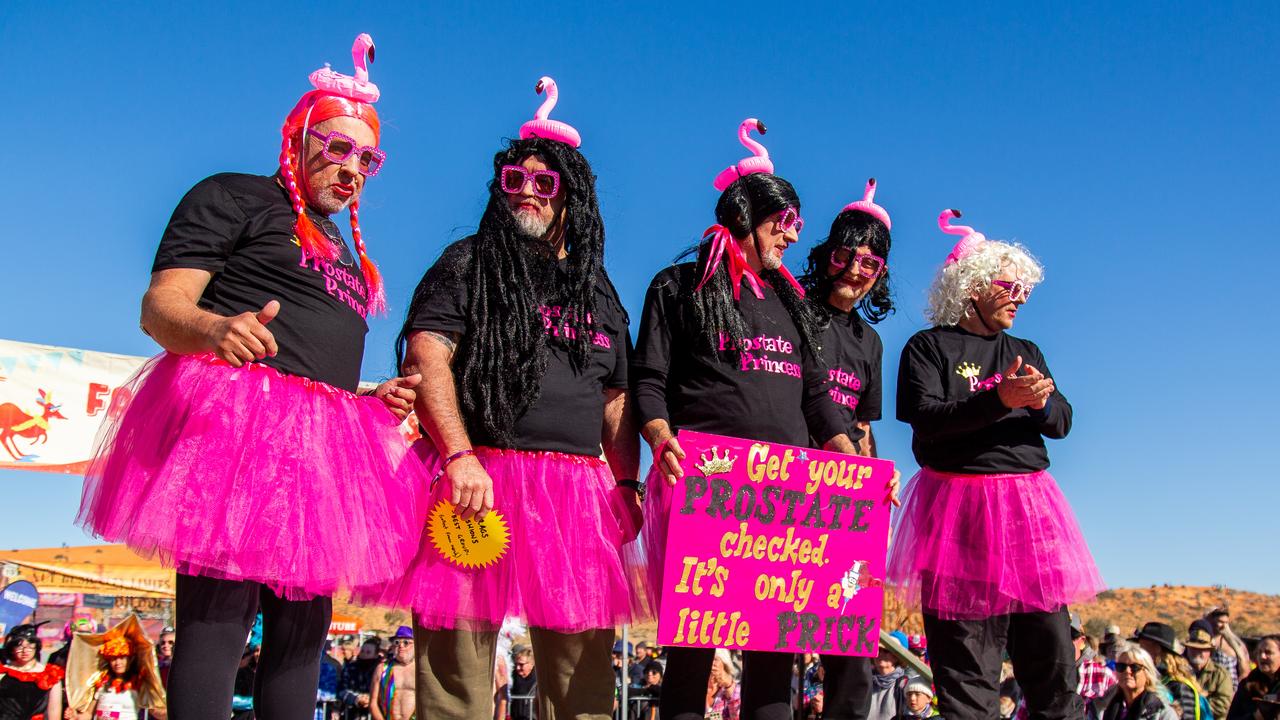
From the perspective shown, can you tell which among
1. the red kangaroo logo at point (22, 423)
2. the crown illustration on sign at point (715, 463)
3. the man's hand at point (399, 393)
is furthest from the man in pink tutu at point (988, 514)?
the red kangaroo logo at point (22, 423)

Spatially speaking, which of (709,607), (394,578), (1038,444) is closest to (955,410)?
(1038,444)

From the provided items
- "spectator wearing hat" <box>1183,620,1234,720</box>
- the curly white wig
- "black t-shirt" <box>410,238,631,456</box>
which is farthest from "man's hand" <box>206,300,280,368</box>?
"spectator wearing hat" <box>1183,620,1234,720</box>

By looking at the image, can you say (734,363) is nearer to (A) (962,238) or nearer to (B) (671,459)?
(B) (671,459)

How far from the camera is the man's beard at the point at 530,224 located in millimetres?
3656

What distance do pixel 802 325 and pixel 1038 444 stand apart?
4.07ft

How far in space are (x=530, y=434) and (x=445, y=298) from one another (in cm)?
53

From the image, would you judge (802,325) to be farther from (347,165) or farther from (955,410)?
(347,165)

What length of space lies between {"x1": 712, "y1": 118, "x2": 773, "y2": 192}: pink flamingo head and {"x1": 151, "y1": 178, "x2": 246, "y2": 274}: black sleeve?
2.03 metres

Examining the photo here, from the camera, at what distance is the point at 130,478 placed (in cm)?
266

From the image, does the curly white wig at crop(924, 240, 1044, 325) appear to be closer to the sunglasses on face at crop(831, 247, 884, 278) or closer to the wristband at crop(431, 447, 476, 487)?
the sunglasses on face at crop(831, 247, 884, 278)

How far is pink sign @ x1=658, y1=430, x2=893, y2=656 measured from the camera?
349 cm

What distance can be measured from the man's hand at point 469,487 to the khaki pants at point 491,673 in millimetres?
364

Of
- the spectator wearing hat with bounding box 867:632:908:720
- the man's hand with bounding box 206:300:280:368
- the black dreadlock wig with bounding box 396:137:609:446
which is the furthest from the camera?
the spectator wearing hat with bounding box 867:632:908:720

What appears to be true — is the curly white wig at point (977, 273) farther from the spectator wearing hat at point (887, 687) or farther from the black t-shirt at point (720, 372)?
the spectator wearing hat at point (887, 687)
